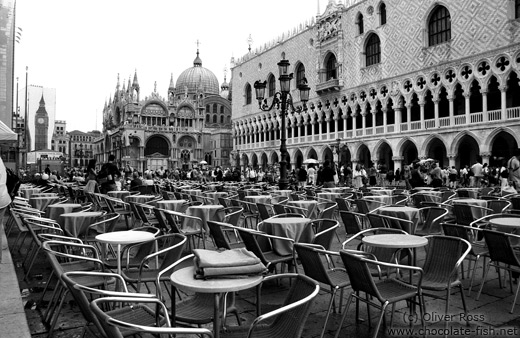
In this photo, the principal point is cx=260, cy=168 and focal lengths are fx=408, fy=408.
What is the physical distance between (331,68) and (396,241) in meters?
33.0

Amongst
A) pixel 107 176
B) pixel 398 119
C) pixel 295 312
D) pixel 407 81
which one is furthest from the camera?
pixel 398 119

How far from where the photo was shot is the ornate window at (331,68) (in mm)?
34719

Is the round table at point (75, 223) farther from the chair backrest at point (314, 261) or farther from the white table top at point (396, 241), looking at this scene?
the white table top at point (396, 241)

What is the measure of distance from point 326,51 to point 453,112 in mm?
12707

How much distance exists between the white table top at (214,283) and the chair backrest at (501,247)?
8.83 feet

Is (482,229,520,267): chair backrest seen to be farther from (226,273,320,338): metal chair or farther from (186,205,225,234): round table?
(186,205,225,234): round table

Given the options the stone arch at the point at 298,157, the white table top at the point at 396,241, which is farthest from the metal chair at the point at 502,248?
the stone arch at the point at 298,157

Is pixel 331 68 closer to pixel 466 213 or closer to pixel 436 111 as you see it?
pixel 436 111

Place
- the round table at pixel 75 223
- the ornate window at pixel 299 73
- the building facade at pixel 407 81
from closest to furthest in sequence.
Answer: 1. the round table at pixel 75 223
2. the building facade at pixel 407 81
3. the ornate window at pixel 299 73

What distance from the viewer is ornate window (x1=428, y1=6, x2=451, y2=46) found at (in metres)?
25.4

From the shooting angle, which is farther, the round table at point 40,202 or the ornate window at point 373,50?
the ornate window at point 373,50

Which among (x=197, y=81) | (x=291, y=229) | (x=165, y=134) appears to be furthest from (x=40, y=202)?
(x=197, y=81)

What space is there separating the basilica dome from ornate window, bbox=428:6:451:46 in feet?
168

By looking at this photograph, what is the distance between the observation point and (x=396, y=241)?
3955 mm
